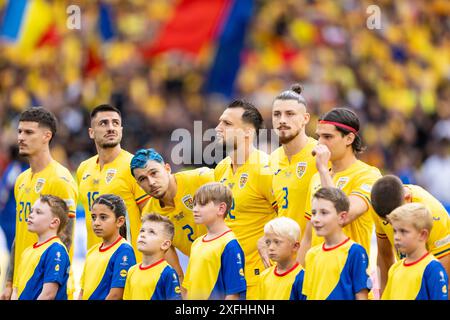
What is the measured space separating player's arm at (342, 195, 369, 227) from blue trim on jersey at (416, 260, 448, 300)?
94 cm

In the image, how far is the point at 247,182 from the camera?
1059cm

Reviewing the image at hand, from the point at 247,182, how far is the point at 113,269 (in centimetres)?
156

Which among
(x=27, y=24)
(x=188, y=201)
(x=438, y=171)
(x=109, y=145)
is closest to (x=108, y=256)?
(x=188, y=201)

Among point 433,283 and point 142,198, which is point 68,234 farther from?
point 433,283

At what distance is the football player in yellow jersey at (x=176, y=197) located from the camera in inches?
405

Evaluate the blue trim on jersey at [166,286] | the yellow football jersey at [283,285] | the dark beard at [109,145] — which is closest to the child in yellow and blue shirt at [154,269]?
the blue trim on jersey at [166,286]

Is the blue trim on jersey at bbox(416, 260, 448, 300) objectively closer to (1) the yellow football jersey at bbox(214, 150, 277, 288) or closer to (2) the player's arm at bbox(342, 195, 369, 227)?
(2) the player's arm at bbox(342, 195, 369, 227)

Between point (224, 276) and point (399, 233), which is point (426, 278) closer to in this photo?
point (399, 233)

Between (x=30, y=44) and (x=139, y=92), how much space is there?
216 centimetres

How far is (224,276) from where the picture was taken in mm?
9414

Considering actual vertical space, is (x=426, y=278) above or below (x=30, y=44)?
below
